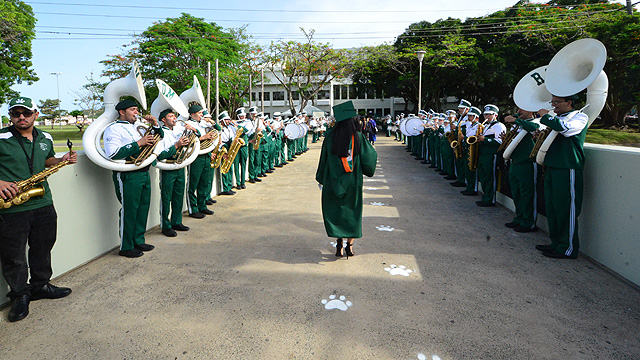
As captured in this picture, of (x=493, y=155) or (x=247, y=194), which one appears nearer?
(x=493, y=155)

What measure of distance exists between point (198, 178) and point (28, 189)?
11.1 feet

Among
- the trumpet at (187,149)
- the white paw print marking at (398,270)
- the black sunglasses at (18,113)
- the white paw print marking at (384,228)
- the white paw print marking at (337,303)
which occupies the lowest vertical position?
the white paw print marking at (337,303)

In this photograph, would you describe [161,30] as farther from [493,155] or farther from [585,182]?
[585,182]

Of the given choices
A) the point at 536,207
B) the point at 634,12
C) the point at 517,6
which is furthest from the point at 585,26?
the point at 536,207

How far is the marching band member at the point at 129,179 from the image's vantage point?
4.30m

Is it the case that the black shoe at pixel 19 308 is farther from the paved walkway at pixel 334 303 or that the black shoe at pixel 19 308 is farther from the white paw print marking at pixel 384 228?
the white paw print marking at pixel 384 228

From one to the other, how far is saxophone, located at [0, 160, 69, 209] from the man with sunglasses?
0.15 feet

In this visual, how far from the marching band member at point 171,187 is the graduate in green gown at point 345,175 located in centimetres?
236

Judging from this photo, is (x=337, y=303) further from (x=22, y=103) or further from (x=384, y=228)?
(x=22, y=103)

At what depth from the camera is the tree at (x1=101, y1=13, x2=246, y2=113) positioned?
25.6 meters

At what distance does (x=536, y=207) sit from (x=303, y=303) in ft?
13.4

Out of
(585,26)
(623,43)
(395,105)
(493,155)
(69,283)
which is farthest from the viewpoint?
(395,105)

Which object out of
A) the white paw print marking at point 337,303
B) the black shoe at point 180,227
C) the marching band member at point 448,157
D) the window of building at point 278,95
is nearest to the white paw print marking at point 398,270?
the white paw print marking at point 337,303

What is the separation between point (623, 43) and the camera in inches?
835
